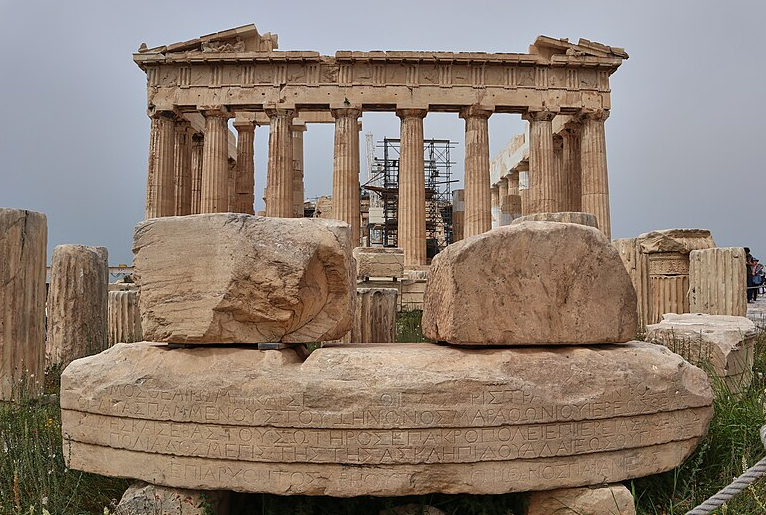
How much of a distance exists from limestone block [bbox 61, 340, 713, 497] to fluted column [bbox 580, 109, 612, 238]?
17.6 metres

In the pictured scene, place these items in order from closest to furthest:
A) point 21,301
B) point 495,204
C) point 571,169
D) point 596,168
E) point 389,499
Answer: point 389,499, point 21,301, point 596,168, point 571,169, point 495,204

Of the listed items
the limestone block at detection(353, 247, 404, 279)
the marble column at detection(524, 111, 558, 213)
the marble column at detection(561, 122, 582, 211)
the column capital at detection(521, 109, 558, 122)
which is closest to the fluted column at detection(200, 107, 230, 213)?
the limestone block at detection(353, 247, 404, 279)

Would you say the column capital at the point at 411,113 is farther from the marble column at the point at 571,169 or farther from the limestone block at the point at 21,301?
the limestone block at the point at 21,301

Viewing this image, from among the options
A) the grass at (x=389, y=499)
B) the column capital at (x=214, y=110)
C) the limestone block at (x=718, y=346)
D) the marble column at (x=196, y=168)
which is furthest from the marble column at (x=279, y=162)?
the grass at (x=389, y=499)

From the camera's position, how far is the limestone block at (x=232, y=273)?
294 centimetres

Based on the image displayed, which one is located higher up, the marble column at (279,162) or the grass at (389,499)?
the marble column at (279,162)

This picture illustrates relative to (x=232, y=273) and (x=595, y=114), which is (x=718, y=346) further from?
(x=595, y=114)

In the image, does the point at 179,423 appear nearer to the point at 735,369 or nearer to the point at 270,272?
the point at 270,272

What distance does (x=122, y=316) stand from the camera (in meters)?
7.88

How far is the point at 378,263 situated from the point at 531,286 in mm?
9621

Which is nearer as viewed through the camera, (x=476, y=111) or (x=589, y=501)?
(x=589, y=501)

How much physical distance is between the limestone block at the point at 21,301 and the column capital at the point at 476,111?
16.0m

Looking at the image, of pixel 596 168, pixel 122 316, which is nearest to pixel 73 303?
pixel 122 316

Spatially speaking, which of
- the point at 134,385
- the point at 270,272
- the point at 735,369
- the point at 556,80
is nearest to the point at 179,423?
the point at 134,385
